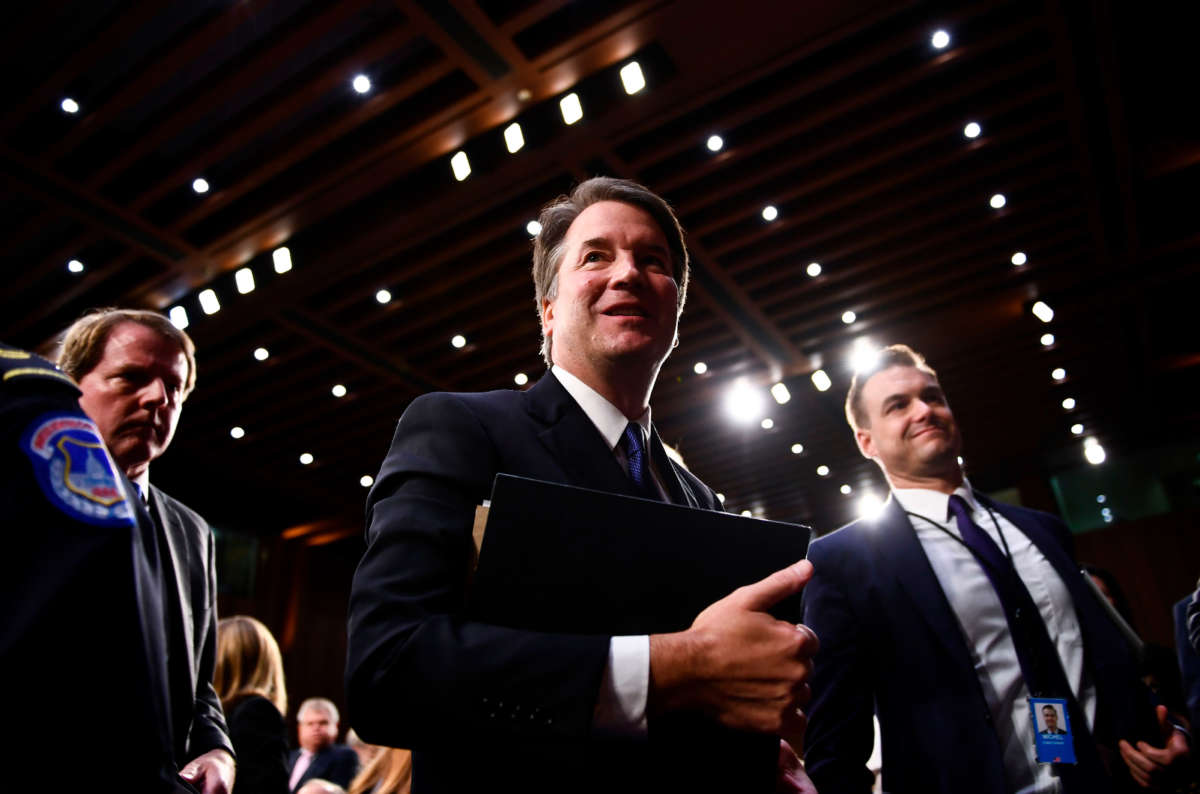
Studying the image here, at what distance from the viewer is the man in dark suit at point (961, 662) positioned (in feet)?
5.39

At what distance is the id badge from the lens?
5.18 feet

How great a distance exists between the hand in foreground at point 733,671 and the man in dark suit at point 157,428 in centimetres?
109

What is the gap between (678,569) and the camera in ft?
2.73

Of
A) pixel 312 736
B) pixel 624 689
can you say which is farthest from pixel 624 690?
pixel 312 736

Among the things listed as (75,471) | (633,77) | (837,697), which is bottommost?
(837,697)

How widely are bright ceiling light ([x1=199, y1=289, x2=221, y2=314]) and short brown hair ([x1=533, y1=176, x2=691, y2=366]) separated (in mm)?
6099

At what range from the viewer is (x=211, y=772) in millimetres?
1444

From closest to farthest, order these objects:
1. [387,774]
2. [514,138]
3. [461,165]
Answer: [387,774]
[514,138]
[461,165]

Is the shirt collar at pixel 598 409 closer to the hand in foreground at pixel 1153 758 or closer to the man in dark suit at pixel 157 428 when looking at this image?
the man in dark suit at pixel 157 428

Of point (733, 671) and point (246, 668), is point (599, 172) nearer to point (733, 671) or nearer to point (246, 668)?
point (246, 668)

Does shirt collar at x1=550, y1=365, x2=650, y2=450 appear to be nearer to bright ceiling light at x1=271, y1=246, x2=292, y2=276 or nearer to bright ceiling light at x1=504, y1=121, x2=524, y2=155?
bright ceiling light at x1=504, y1=121, x2=524, y2=155

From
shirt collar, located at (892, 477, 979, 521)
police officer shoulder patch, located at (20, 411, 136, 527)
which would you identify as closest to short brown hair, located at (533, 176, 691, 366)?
Answer: police officer shoulder patch, located at (20, 411, 136, 527)

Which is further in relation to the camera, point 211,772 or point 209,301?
point 209,301

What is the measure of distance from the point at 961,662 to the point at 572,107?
4562 millimetres
